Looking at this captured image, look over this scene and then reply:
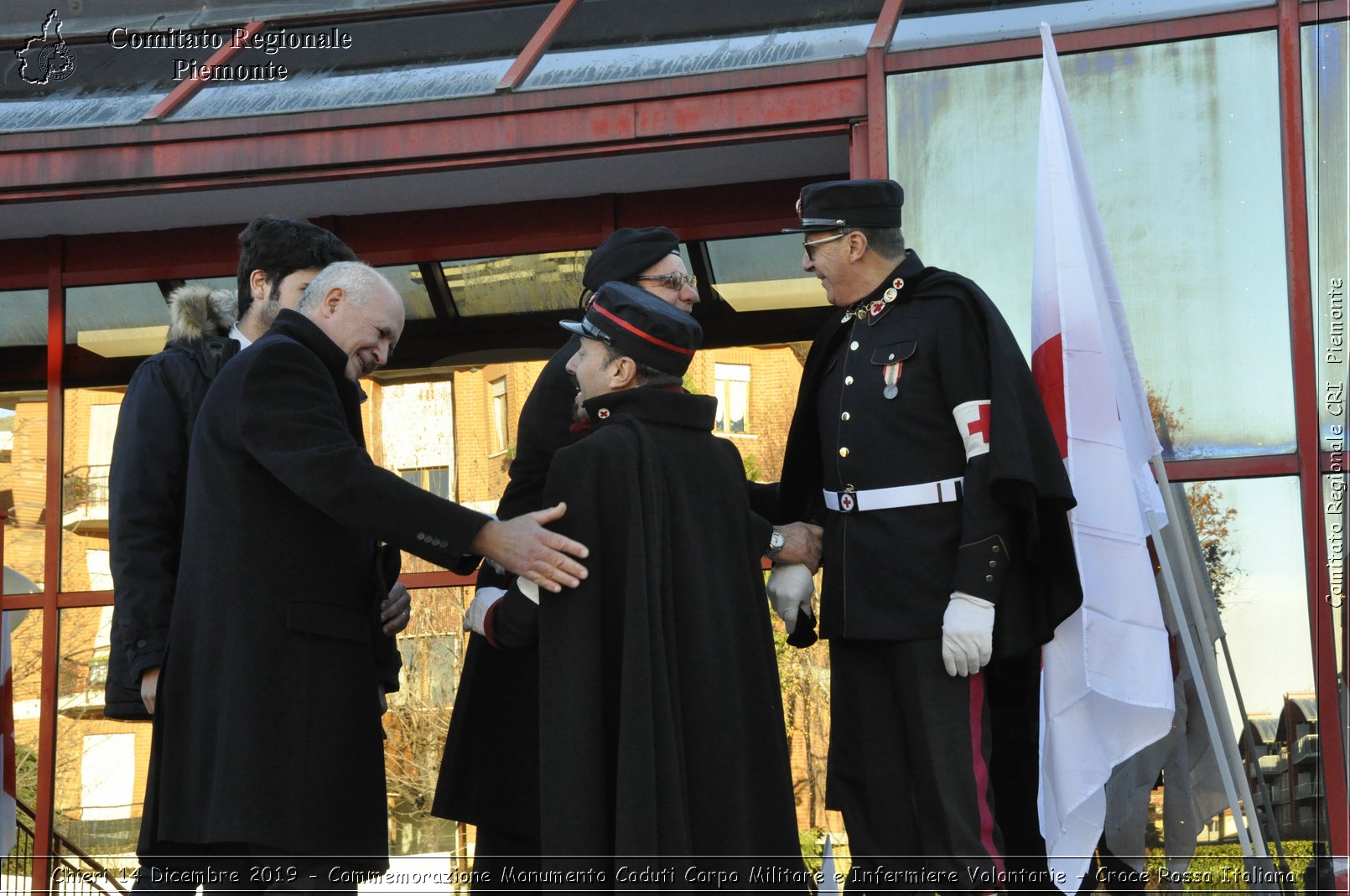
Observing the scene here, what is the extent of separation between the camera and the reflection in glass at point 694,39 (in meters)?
5.95

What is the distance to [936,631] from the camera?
3699 mm

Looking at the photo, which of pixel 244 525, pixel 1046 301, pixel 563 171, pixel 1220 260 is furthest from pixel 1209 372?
pixel 244 525

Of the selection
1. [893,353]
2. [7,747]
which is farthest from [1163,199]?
[7,747]

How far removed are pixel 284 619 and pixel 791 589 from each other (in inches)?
51.5

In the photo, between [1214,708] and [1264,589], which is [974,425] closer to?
[1214,708]

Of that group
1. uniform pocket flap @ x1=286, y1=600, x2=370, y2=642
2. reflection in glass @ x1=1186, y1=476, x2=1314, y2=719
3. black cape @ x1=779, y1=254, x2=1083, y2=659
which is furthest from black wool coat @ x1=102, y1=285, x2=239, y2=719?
reflection in glass @ x1=1186, y1=476, x2=1314, y2=719

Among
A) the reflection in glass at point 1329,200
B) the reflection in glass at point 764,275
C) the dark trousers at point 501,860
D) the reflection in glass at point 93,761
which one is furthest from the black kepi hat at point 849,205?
the reflection in glass at point 93,761

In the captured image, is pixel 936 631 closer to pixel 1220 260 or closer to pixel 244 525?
pixel 244 525

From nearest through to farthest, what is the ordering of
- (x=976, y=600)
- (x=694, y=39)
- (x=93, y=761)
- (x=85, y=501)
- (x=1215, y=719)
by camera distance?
(x=976, y=600) → (x=1215, y=719) → (x=694, y=39) → (x=93, y=761) → (x=85, y=501)

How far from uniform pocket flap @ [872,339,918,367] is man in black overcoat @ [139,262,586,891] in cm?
104

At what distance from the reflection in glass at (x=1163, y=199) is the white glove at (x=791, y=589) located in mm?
1809

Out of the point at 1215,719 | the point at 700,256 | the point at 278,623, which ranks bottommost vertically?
the point at 1215,719

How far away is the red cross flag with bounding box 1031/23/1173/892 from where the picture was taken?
389cm

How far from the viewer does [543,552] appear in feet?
11.0
